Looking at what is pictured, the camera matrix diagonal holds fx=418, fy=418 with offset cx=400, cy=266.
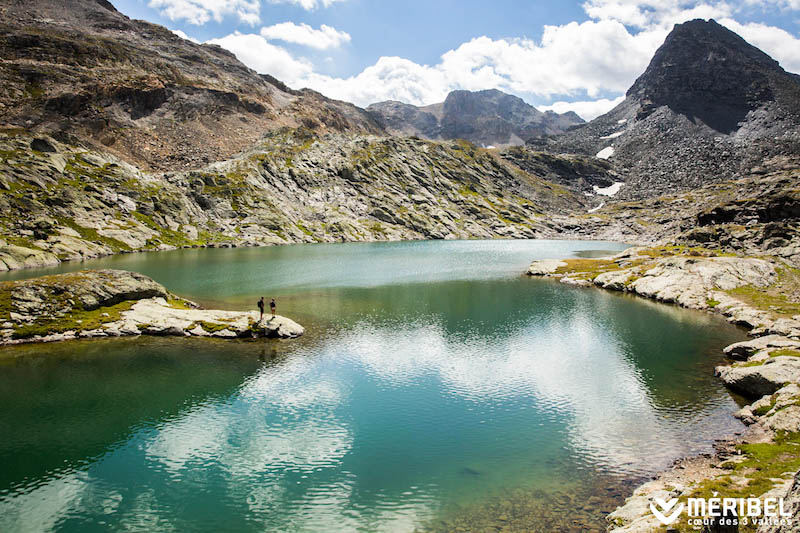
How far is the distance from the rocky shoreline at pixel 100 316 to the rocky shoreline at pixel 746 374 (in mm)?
38149

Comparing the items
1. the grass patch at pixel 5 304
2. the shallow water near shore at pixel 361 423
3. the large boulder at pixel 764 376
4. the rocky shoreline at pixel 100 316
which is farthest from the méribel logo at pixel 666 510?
the grass patch at pixel 5 304

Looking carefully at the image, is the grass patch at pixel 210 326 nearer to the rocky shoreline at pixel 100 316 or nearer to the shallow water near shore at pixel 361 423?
the rocky shoreline at pixel 100 316

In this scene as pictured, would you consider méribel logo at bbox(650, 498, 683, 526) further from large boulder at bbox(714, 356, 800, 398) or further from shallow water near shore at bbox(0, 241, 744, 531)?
large boulder at bbox(714, 356, 800, 398)

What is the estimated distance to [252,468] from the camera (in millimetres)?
23234

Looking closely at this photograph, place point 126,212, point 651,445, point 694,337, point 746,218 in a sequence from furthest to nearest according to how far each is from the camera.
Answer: point 126,212 → point 746,218 → point 694,337 → point 651,445

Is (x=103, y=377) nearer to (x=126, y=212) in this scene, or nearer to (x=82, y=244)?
(x=82, y=244)

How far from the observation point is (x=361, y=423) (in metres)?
28.8

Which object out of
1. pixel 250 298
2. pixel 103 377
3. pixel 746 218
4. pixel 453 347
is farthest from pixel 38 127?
pixel 746 218

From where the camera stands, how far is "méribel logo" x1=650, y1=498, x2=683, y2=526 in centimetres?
1638

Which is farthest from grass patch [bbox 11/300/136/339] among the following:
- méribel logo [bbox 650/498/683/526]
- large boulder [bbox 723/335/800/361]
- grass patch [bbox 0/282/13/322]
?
large boulder [bbox 723/335/800/361]

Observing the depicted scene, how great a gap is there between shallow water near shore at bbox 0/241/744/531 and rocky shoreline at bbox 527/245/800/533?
5.14ft

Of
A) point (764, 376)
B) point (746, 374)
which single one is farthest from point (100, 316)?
point (764, 376)

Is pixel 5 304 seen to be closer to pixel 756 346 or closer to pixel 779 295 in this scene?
pixel 756 346

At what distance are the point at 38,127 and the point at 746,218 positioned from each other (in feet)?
893
